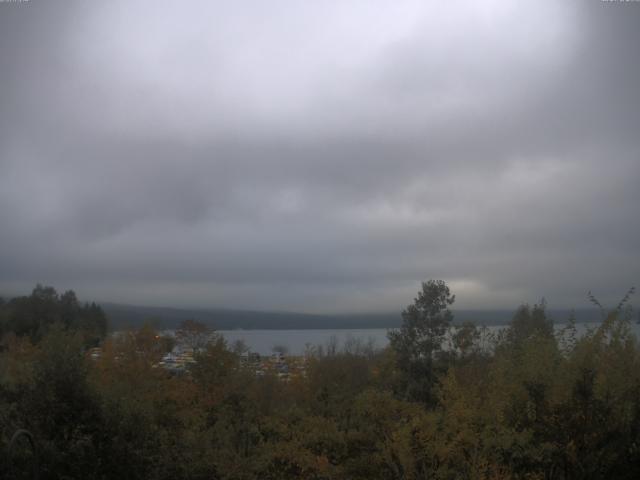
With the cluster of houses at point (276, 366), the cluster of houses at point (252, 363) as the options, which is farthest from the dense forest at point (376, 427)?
the cluster of houses at point (252, 363)

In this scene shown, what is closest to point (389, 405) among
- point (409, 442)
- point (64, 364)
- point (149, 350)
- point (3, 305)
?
point (409, 442)

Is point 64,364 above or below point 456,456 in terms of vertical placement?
above

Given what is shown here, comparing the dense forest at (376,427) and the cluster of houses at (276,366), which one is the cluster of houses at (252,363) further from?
the dense forest at (376,427)

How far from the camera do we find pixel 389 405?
62.1ft

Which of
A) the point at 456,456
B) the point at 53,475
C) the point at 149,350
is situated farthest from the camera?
the point at 149,350

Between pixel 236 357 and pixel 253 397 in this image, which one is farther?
pixel 236 357

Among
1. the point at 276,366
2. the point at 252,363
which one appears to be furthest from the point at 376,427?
the point at 276,366

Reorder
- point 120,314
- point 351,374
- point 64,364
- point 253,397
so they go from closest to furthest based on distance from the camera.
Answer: point 64,364 < point 253,397 < point 351,374 < point 120,314

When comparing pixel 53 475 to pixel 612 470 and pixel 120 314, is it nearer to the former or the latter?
pixel 612 470

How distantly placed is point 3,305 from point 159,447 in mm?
64081

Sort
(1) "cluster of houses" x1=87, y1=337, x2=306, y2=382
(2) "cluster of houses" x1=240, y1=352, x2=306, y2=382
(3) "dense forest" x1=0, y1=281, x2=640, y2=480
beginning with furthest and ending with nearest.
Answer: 1. (1) "cluster of houses" x1=87, y1=337, x2=306, y2=382
2. (2) "cluster of houses" x1=240, y1=352, x2=306, y2=382
3. (3) "dense forest" x1=0, y1=281, x2=640, y2=480

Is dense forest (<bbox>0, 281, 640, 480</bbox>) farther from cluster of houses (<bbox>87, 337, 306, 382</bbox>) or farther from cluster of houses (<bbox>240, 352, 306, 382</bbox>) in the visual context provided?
cluster of houses (<bbox>87, 337, 306, 382</bbox>)

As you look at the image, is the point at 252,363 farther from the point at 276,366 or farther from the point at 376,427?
the point at 376,427

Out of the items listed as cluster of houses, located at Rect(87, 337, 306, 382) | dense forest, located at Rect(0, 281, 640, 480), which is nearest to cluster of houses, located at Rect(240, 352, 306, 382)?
cluster of houses, located at Rect(87, 337, 306, 382)
